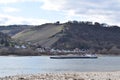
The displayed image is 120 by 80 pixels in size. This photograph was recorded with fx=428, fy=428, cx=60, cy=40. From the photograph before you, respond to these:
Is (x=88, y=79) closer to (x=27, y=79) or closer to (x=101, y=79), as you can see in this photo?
(x=101, y=79)

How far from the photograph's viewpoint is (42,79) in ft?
125

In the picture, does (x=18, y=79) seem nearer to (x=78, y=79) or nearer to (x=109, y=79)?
(x=78, y=79)

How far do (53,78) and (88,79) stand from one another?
10.5ft

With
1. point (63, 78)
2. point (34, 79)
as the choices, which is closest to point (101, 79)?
point (63, 78)

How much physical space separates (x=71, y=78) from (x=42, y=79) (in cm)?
276

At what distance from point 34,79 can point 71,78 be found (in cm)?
339

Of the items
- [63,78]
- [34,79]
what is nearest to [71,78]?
[63,78]

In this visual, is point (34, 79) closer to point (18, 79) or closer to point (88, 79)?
point (18, 79)

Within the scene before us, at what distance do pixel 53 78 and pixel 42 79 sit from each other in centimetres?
141

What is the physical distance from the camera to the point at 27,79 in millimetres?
38531

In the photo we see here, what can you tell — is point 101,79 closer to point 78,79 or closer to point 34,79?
point 78,79

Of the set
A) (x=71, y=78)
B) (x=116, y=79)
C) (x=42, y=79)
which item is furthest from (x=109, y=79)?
(x=42, y=79)

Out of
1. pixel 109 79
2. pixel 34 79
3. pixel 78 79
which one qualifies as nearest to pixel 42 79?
pixel 34 79

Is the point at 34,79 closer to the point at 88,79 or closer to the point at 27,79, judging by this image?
the point at 27,79
